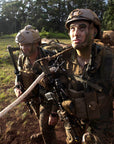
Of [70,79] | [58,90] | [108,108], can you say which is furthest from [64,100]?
[108,108]

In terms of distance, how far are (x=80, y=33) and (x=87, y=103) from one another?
3.58ft

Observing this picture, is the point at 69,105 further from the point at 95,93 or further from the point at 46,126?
the point at 46,126

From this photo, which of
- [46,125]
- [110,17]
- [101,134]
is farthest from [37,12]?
[101,134]

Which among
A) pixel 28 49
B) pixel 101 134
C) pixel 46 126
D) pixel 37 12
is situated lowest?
pixel 46 126

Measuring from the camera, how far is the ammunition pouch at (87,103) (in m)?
2.21

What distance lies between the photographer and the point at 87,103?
2246 millimetres

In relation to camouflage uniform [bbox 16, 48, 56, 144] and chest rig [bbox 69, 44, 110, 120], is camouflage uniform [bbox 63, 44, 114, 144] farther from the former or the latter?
camouflage uniform [bbox 16, 48, 56, 144]

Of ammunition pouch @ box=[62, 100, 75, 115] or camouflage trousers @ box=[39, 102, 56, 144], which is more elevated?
ammunition pouch @ box=[62, 100, 75, 115]

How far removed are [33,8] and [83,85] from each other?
32.1 metres

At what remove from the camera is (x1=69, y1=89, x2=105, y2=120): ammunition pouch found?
7.26 feet

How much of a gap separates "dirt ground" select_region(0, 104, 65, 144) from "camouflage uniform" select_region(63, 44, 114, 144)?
1.81 meters

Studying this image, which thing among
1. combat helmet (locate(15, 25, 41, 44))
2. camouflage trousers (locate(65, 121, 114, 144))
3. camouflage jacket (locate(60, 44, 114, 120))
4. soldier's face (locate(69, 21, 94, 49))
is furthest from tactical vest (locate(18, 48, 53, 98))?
camouflage trousers (locate(65, 121, 114, 144))

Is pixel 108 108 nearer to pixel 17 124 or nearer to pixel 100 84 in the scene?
pixel 100 84

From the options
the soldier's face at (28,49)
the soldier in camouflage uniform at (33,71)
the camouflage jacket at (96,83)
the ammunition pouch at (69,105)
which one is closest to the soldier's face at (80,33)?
the camouflage jacket at (96,83)
